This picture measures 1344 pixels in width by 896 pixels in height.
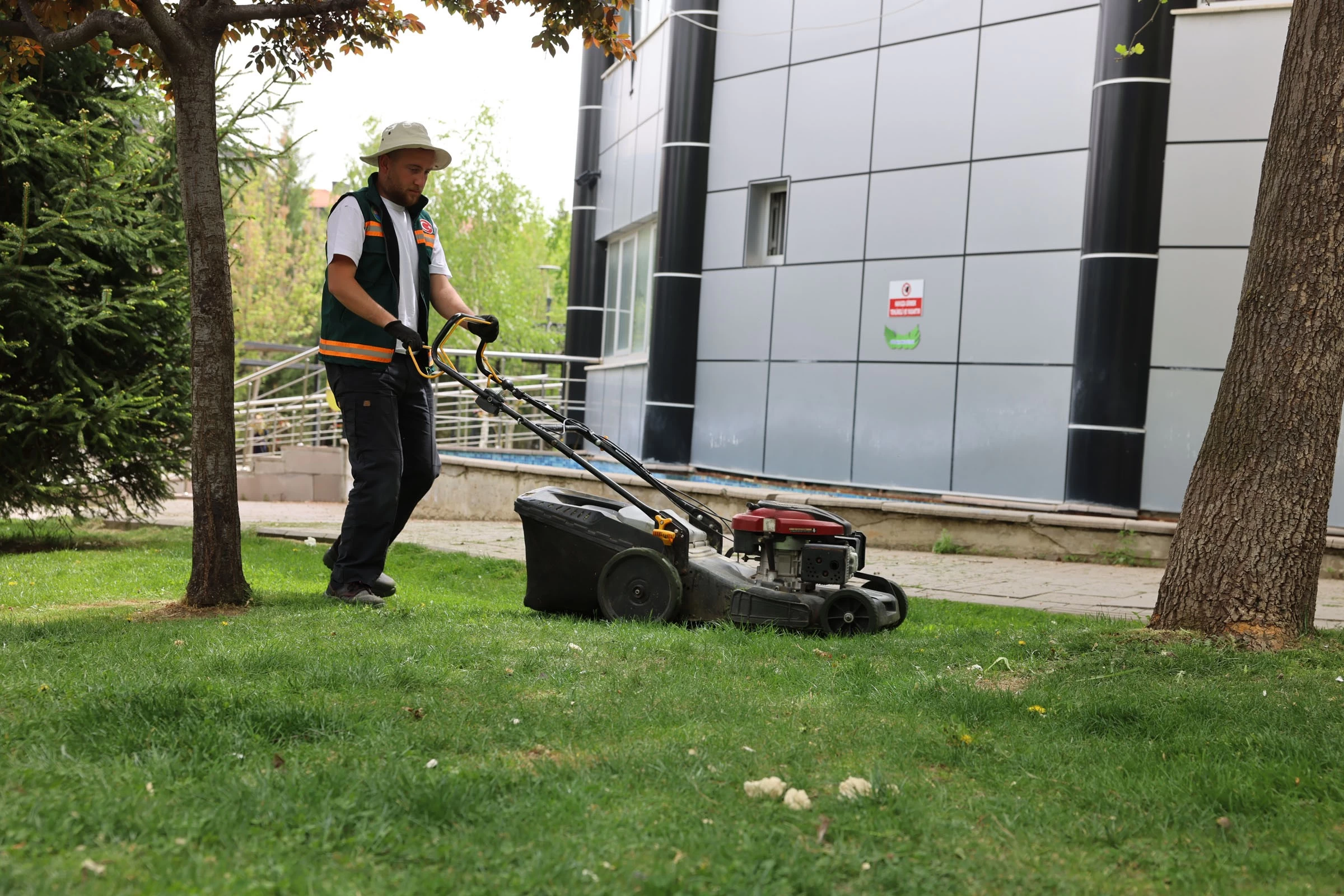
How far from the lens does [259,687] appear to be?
354 cm

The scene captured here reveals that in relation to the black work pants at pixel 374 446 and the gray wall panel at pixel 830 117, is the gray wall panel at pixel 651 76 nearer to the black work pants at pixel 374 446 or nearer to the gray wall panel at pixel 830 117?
the gray wall panel at pixel 830 117

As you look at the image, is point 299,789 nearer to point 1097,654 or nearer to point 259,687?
point 259,687

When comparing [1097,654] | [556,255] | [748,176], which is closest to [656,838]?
[1097,654]

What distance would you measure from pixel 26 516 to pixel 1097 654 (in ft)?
28.5

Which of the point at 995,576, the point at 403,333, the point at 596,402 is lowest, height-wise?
the point at 995,576

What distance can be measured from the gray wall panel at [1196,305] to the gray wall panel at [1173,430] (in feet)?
0.52

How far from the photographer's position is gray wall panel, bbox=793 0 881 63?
45.4 ft

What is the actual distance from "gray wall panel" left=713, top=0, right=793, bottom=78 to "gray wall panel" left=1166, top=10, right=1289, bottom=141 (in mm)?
5027

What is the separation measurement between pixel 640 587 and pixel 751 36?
11.4 m

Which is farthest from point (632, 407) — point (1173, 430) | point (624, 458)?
point (624, 458)

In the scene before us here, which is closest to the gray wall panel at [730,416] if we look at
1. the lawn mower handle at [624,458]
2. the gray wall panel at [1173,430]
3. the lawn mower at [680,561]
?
the gray wall panel at [1173,430]

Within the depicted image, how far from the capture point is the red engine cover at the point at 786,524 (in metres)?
5.21

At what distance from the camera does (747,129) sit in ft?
49.8

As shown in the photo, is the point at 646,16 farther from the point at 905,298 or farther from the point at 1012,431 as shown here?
the point at 1012,431
